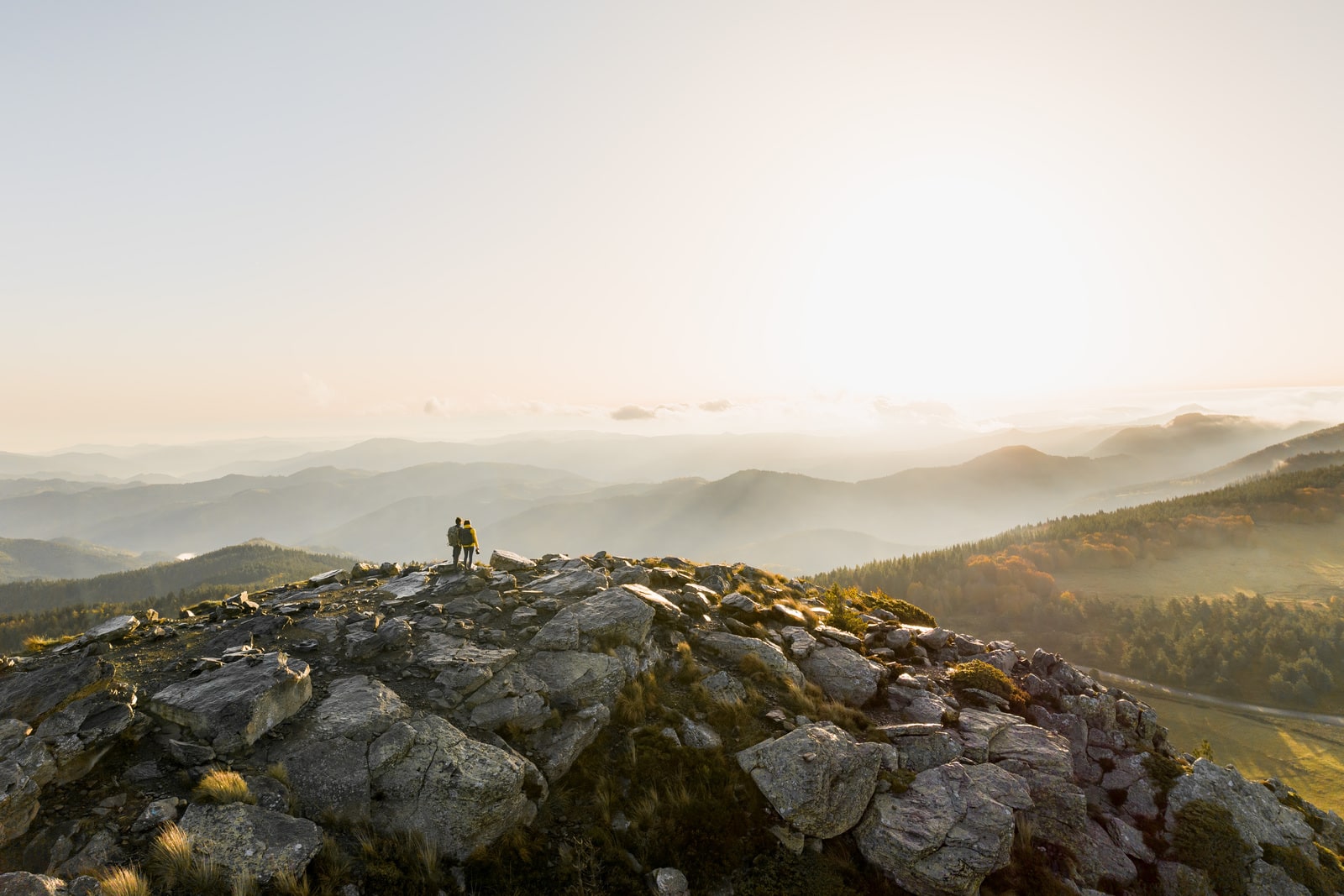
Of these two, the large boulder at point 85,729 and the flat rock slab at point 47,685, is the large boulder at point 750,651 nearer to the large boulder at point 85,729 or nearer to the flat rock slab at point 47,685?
the large boulder at point 85,729

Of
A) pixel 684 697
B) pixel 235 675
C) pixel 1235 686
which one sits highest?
pixel 235 675

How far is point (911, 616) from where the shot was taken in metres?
32.7

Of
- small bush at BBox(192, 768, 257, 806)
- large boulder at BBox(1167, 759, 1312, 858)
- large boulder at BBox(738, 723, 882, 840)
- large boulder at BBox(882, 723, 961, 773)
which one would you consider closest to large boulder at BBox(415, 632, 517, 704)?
small bush at BBox(192, 768, 257, 806)

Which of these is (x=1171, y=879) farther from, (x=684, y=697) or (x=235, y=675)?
(x=235, y=675)

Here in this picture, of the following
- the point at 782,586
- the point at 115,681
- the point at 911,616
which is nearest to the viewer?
the point at 115,681

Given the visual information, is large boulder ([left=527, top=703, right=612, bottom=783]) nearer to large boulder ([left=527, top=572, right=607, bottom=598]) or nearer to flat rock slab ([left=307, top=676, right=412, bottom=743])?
flat rock slab ([left=307, top=676, right=412, bottom=743])

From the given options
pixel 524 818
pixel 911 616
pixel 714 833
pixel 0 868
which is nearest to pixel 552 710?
pixel 524 818

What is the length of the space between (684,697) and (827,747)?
563 centimetres

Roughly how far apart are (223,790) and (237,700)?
3.11 m

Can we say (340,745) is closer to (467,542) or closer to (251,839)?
(251,839)

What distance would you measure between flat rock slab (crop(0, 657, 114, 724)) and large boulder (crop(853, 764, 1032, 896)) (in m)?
23.9

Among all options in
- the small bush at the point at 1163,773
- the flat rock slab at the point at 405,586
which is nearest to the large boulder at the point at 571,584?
the flat rock slab at the point at 405,586

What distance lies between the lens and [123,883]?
34.0 ft

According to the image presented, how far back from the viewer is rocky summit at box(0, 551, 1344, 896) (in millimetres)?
12547
